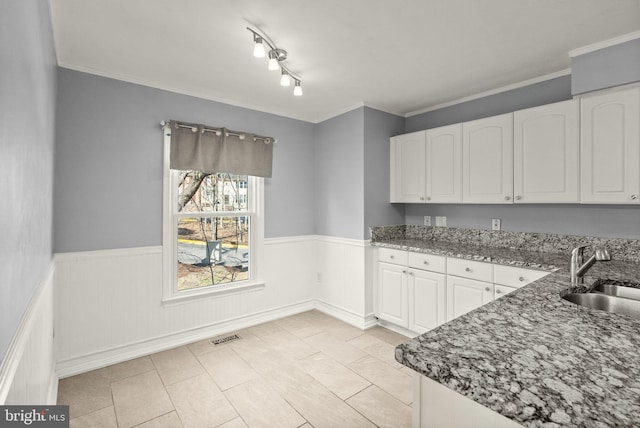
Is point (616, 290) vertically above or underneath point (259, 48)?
underneath

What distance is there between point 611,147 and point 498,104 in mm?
1107

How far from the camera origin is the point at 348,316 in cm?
365

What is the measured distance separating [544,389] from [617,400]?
12cm

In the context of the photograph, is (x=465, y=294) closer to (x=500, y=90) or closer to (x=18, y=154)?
(x=500, y=90)

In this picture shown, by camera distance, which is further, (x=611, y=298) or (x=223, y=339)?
(x=223, y=339)

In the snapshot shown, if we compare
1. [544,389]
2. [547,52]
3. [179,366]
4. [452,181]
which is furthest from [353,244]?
[544,389]

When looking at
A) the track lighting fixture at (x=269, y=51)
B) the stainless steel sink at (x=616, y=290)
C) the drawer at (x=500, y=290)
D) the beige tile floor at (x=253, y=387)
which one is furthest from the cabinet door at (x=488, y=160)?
the track lighting fixture at (x=269, y=51)

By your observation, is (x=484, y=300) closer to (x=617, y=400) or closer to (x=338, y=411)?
(x=338, y=411)

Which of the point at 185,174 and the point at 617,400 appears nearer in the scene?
the point at 617,400

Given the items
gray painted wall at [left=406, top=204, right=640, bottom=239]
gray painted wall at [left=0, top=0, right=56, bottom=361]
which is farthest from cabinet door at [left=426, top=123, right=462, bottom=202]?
gray painted wall at [left=0, top=0, right=56, bottom=361]

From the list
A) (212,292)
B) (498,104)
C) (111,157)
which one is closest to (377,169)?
(498,104)

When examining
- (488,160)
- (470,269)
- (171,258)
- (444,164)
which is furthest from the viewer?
(444,164)

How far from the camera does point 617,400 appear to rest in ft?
2.06

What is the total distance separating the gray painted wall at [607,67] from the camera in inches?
83.6
